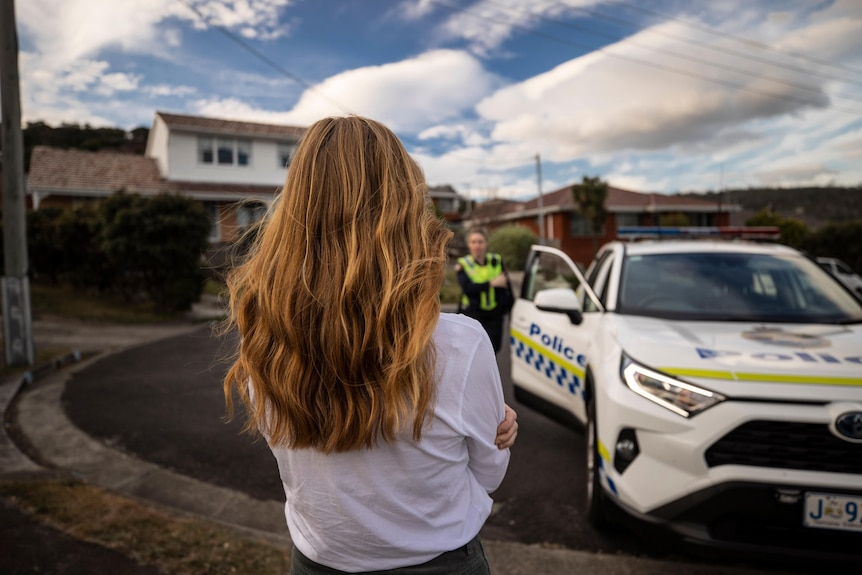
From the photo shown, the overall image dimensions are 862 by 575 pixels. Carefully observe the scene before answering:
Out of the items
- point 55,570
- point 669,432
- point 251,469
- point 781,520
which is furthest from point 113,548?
point 781,520

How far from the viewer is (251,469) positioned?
4.68 m

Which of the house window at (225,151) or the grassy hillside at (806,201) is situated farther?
the grassy hillside at (806,201)

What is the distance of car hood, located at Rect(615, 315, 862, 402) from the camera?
8.79 ft

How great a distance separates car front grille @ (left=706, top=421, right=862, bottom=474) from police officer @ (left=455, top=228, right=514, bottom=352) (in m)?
3.61

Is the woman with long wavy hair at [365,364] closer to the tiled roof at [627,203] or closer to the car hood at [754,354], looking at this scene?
the car hood at [754,354]

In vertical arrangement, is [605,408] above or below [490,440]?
below

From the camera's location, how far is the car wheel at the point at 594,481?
133 inches

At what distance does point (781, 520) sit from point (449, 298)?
15733 millimetres

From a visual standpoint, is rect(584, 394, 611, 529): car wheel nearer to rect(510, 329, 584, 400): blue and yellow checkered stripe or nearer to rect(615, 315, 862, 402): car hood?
rect(510, 329, 584, 400): blue and yellow checkered stripe

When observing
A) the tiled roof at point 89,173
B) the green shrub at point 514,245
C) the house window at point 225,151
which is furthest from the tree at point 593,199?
the tiled roof at point 89,173

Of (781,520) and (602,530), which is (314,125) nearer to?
(781,520)

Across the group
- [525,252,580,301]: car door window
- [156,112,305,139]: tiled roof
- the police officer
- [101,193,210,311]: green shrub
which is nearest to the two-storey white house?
[156,112,305,139]: tiled roof

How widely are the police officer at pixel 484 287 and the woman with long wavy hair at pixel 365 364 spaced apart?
492 cm

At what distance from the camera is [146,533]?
330 cm
